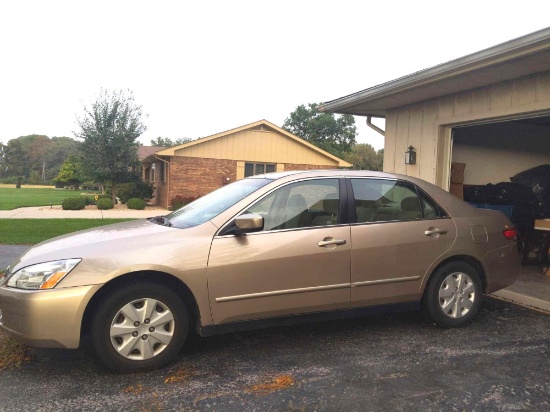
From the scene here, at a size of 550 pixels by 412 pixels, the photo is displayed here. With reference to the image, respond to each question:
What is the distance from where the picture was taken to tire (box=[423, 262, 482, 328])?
4301 mm

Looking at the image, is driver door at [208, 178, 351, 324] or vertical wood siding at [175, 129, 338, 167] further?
vertical wood siding at [175, 129, 338, 167]

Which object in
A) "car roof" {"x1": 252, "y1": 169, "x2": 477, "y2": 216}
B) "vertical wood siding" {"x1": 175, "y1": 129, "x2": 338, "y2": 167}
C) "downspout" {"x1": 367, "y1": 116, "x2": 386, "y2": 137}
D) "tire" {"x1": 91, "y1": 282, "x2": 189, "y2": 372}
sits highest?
"vertical wood siding" {"x1": 175, "y1": 129, "x2": 338, "y2": 167}

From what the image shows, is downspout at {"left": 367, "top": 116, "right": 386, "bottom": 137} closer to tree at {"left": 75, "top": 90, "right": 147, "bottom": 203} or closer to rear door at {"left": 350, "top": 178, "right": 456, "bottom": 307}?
rear door at {"left": 350, "top": 178, "right": 456, "bottom": 307}

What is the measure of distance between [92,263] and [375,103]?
→ 6.65 meters

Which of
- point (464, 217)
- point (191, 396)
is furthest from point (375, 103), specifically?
point (191, 396)

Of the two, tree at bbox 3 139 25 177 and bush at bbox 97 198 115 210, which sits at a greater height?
tree at bbox 3 139 25 177

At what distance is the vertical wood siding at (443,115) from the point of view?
6.19 metres

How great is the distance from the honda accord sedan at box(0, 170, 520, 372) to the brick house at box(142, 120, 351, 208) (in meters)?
18.6

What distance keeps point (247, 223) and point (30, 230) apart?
1021 centimetres

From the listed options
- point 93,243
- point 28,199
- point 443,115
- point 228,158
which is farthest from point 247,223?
point 28,199

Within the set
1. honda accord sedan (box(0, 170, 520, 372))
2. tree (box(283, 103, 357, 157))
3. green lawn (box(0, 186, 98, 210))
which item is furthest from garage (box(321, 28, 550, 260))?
tree (box(283, 103, 357, 157))

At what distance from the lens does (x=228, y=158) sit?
77.1 feet

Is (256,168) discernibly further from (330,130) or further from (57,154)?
(57,154)

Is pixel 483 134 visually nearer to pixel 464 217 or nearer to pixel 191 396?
pixel 464 217
